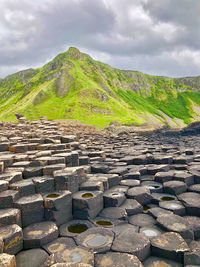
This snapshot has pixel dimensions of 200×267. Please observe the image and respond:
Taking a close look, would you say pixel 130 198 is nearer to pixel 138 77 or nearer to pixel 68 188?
pixel 68 188

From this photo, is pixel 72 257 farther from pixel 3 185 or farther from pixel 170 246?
pixel 3 185

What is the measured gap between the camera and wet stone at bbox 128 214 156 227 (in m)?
5.46

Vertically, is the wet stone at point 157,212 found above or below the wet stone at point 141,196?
below

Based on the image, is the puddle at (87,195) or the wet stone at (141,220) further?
the puddle at (87,195)

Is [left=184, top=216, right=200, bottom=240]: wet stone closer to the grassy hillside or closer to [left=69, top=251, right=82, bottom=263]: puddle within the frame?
[left=69, top=251, right=82, bottom=263]: puddle

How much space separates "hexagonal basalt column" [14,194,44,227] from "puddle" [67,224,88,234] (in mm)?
767

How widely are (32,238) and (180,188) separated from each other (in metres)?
4.93

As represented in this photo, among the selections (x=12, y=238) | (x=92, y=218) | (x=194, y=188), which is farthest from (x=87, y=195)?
(x=194, y=188)

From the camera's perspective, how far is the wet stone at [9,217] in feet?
15.0

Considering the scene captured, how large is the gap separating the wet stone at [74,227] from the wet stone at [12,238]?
98 centimetres

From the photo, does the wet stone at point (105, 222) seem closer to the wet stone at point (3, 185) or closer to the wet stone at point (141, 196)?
the wet stone at point (141, 196)

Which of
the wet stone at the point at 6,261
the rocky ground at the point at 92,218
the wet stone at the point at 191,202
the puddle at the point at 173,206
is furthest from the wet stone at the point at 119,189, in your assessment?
Answer: the wet stone at the point at 6,261

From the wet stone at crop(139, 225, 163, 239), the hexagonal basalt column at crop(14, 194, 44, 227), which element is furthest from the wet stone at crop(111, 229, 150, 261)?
the hexagonal basalt column at crop(14, 194, 44, 227)

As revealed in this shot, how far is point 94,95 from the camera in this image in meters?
63.9
